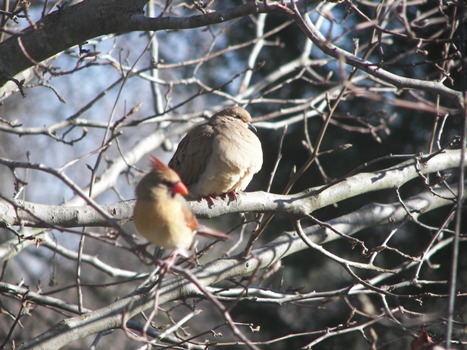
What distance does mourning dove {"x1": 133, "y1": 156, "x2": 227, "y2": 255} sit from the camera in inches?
110

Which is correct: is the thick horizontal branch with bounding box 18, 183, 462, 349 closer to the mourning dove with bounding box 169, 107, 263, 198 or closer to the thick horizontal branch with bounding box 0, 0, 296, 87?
the mourning dove with bounding box 169, 107, 263, 198

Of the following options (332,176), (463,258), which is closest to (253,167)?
(332,176)

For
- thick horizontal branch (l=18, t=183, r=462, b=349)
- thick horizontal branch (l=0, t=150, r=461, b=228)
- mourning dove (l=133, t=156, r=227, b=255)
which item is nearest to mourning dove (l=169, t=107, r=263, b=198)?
thick horizontal branch (l=0, t=150, r=461, b=228)

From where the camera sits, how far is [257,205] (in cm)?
387

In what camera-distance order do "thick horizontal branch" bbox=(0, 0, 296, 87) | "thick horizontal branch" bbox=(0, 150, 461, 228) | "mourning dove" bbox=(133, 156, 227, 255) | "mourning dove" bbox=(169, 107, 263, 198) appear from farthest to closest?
1. "mourning dove" bbox=(169, 107, 263, 198)
2. "thick horizontal branch" bbox=(0, 0, 296, 87)
3. "thick horizontal branch" bbox=(0, 150, 461, 228)
4. "mourning dove" bbox=(133, 156, 227, 255)

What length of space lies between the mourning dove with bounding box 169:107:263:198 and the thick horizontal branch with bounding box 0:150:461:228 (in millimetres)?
294

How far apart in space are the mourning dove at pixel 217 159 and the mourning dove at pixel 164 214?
49.7 inches

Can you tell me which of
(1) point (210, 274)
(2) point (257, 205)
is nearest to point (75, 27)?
(2) point (257, 205)

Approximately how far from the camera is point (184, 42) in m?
9.23

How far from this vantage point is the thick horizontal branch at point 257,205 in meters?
3.39

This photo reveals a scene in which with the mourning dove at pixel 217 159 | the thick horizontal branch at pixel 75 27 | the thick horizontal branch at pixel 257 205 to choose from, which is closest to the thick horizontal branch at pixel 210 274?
the thick horizontal branch at pixel 257 205

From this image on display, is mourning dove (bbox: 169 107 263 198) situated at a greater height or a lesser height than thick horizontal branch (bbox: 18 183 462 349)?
greater

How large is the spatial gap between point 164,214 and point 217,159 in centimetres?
175

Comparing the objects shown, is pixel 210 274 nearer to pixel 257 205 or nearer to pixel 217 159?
pixel 257 205
